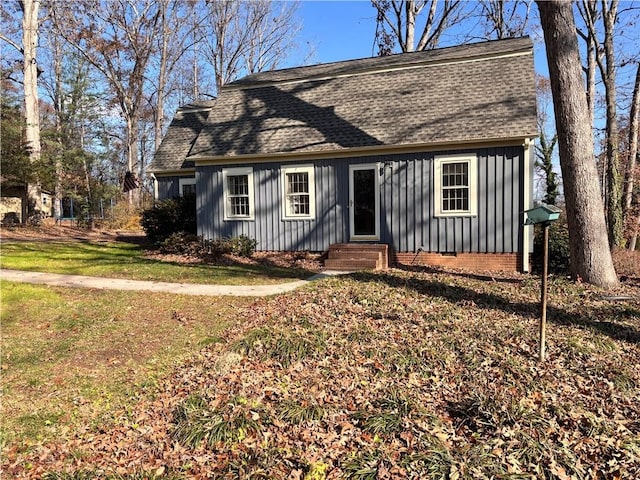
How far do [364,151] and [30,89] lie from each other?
590 inches

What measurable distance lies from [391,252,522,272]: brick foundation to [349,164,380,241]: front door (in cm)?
103

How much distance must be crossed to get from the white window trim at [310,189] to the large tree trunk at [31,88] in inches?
437

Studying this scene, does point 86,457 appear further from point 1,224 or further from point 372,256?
point 1,224

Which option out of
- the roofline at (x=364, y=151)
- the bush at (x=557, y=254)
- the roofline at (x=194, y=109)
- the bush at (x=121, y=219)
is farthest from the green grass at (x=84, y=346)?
the bush at (x=121, y=219)

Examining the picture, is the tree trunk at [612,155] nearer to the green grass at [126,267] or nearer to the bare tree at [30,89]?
the green grass at [126,267]

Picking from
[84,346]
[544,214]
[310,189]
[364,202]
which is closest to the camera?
[544,214]

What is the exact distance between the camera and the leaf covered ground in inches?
123

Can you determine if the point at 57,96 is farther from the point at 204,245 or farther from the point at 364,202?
the point at 364,202

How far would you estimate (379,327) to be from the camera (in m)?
5.64

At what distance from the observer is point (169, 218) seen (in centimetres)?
1401

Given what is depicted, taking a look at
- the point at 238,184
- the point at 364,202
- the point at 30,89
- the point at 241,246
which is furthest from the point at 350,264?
the point at 30,89

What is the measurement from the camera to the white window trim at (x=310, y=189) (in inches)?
482

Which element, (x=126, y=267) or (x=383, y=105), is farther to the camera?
(x=383, y=105)

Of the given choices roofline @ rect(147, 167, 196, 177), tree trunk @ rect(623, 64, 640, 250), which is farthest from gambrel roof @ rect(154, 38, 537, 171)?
tree trunk @ rect(623, 64, 640, 250)
